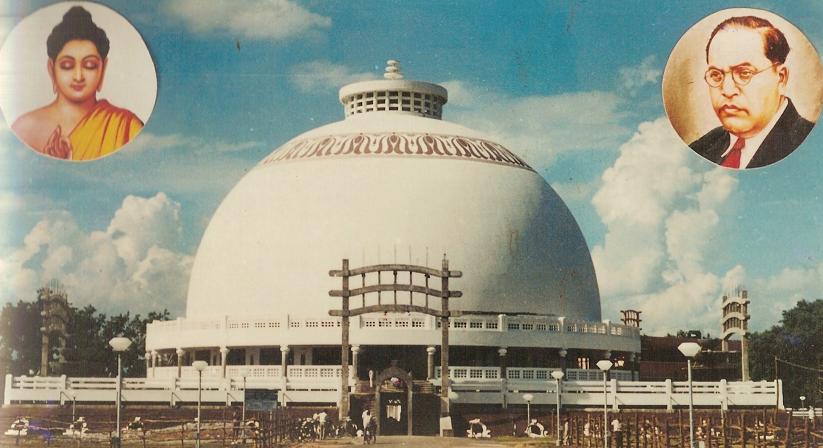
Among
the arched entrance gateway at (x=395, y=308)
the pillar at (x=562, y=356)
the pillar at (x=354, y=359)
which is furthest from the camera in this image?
the pillar at (x=562, y=356)

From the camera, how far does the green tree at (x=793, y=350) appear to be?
87062 mm

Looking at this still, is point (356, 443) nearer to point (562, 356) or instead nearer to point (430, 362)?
point (430, 362)

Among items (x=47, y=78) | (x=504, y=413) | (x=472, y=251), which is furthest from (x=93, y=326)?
(x=47, y=78)

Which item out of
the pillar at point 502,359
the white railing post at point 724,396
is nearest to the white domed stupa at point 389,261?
the pillar at point 502,359

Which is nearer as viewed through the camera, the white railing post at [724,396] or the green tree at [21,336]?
the white railing post at [724,396]

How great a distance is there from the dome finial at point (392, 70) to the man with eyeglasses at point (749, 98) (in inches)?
1138

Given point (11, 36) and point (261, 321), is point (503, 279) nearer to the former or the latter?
point (261, 321)

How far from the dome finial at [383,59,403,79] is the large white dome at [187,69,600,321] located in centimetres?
335

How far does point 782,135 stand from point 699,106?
2.72 meters

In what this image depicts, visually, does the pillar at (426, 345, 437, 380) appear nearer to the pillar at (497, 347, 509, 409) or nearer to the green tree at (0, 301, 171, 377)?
the pillar at (497, 347, 509, 409)

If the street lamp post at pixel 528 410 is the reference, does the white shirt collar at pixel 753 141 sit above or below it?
above

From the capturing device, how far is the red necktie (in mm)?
43656

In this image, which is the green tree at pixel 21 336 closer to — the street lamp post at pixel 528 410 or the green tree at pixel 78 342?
the green tree at pixel 78 342

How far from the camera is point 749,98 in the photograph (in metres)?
44.4
